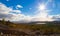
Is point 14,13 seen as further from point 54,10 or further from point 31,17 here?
point 54,10

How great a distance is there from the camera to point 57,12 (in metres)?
3.18

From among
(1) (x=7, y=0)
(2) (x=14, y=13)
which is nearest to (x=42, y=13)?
(2) (x=14, y=13)

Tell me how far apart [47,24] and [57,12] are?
1.07 feet

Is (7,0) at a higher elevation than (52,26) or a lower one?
higher

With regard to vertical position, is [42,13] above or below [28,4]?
below

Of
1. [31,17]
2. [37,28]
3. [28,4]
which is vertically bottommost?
[37,28]

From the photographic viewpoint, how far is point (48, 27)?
10.5ft

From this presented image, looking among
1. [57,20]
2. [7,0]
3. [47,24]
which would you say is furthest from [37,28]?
[7,0]

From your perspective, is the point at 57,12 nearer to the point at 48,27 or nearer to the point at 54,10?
the point at 54,10

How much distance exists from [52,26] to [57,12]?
311 millimetres

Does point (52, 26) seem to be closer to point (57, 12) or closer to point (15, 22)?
point (57, 12)

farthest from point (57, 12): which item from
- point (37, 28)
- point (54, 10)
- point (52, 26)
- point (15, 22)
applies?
point (15, 22)

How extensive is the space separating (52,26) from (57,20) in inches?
6.4

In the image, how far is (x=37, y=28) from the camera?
3203 millimetres
